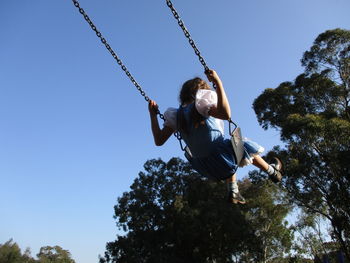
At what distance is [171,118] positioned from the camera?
2934mm

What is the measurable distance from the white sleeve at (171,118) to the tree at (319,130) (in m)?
9.37

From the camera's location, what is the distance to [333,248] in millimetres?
22781

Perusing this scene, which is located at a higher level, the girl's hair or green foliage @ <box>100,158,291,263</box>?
green foliage @ <box>100,158,291,263</box>

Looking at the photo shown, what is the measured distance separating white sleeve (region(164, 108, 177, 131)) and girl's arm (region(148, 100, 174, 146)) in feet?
0.55

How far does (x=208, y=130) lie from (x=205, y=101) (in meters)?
0.27

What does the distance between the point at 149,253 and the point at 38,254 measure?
55.5m

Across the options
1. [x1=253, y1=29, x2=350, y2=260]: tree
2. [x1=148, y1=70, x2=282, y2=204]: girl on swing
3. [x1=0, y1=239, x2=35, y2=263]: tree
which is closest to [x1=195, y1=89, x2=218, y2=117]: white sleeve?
[x1=148, y1=70, x2=282, y2=204]: girl on swing

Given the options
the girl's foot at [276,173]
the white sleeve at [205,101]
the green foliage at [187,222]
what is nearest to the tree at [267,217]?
the green foliage at [187,222]

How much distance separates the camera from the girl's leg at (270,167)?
296 centimetres

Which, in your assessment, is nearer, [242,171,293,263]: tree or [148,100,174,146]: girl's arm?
[148,100,174,146]: girl's arm

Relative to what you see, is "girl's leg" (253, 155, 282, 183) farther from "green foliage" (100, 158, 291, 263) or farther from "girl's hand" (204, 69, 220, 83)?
"green foliage" (100, 158, 291, 263)

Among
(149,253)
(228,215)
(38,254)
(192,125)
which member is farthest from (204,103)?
(38,254)

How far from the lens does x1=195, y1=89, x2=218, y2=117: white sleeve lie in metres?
2.52

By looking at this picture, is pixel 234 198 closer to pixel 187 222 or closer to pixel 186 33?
pixel 186 33
